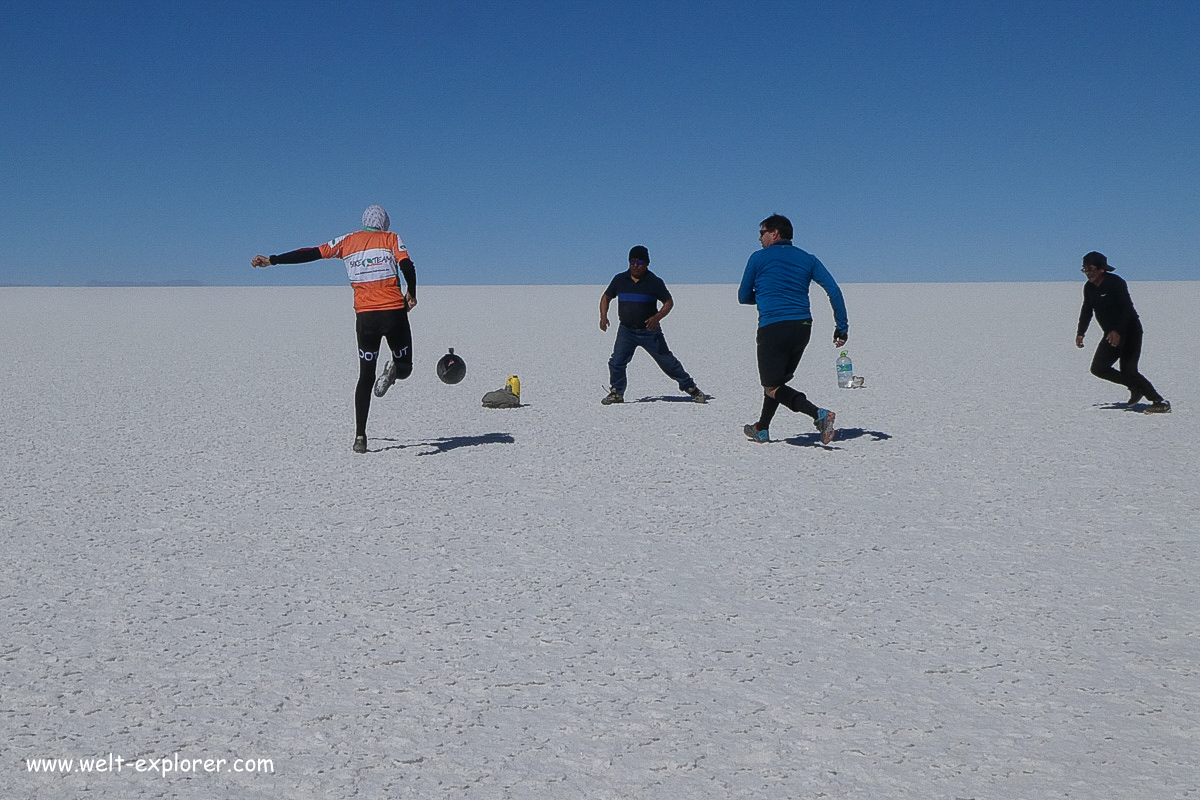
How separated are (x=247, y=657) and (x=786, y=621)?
2013 mm

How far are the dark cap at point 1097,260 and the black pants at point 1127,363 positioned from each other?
64cm

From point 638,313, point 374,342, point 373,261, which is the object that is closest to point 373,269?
point 373,261

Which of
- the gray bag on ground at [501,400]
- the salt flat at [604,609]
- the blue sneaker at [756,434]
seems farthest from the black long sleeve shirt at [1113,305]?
the gray bag on ground at [501,400]

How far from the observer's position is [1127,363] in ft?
32.2

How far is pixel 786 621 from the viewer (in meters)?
3.94

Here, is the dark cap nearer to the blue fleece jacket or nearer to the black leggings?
the blue fleece jacket

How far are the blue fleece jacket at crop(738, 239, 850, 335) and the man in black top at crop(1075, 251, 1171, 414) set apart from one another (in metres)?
3.56

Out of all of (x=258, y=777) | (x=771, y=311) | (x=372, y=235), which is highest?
(x=372, y=235)

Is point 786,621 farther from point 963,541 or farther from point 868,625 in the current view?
point 963,541

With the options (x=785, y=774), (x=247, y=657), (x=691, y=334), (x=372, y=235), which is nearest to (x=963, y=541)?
(x=785, y=774)

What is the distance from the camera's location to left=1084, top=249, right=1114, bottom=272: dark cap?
31.6 feet

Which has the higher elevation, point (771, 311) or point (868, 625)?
point (771, 311)

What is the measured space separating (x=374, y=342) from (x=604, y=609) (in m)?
4.09

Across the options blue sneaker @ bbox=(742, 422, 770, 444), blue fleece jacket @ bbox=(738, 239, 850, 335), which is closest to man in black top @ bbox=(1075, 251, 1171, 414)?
blue fleece jacket @ bbox=(738, 239, 850, 335)
